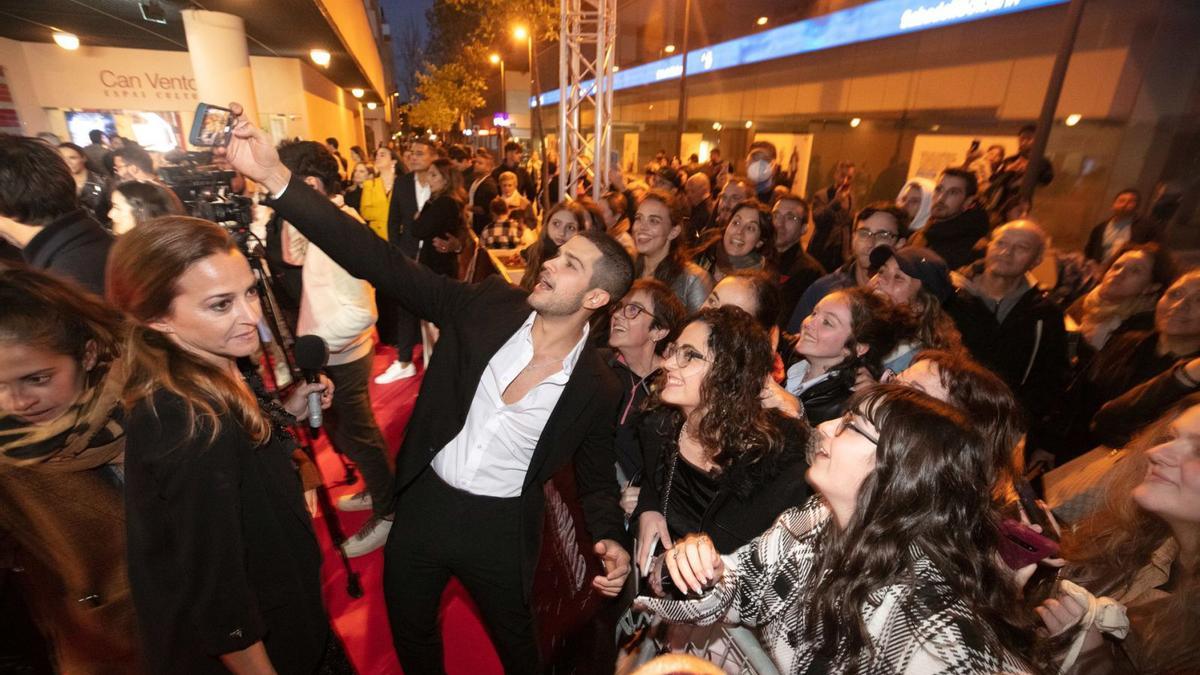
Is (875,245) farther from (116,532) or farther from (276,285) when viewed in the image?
(276,285)

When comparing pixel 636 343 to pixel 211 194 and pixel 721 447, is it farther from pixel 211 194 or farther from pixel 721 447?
pixel 211 194

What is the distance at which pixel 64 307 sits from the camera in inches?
63.6

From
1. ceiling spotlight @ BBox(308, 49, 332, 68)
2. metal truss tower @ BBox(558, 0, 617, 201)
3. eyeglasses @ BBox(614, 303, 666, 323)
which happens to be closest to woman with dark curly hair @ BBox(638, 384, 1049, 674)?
eyeglasses @ BBox(614, 303, 666, 323)

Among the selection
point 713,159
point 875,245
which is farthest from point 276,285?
point 713,159

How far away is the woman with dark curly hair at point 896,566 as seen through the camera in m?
1.21

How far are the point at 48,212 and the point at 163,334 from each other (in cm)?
216

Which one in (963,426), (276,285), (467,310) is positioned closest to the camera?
(963,426)

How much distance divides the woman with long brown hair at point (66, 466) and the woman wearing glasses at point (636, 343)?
80.8 inches

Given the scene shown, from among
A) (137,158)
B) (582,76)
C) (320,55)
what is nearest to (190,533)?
(137,158)

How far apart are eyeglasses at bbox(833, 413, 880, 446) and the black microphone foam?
2.02m

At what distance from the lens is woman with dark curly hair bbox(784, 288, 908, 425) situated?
2688mm

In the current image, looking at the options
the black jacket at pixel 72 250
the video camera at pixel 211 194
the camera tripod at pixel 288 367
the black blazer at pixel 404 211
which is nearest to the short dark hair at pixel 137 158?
the video camera at pixel 211 194

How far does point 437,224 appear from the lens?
18.2 feet

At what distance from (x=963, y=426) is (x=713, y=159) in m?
11.0
